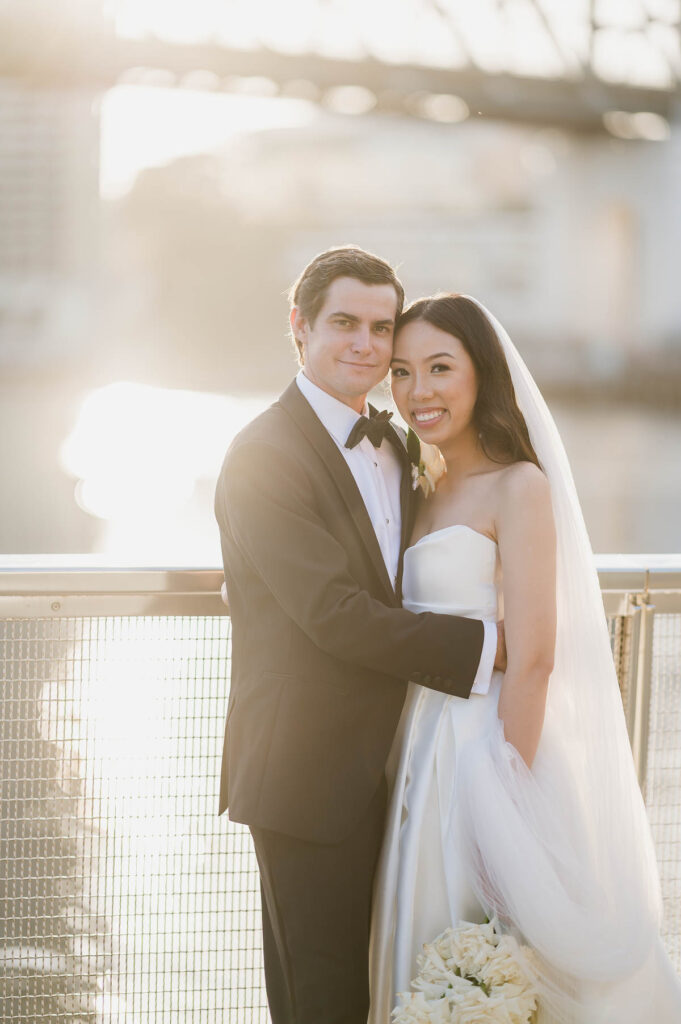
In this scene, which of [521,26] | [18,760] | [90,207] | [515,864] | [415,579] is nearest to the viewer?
[515,864]

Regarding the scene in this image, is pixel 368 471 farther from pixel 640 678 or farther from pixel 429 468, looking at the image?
pixel 640 678

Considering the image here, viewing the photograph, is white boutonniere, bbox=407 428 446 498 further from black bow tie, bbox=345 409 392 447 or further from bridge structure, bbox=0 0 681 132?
bridge structure, bbox=0 0 681 132

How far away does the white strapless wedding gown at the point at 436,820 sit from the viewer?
177 cm

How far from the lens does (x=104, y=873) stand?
2084mm

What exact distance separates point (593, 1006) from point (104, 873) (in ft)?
3.07

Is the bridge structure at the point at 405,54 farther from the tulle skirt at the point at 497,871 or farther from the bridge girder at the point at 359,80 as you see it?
the tulle skirt at the point at 497,871

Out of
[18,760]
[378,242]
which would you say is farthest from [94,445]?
[18,760]

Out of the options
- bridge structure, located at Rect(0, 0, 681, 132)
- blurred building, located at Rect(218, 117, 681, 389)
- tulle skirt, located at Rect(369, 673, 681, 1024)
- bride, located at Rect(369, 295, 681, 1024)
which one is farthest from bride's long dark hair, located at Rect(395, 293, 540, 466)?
blurred building, located at Rect(218, 117, 681, 389)

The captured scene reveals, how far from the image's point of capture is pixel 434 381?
1873mm

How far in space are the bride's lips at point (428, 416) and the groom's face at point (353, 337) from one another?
0.10m

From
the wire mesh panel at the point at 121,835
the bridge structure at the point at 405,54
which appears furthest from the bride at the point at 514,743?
the bridge structure at the point at 405,54

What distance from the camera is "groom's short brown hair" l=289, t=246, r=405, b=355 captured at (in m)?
1.90

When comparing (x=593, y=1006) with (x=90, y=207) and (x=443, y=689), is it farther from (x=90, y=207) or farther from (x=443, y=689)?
(x=90, y=207)

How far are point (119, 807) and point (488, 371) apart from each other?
3.56ft
